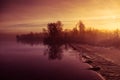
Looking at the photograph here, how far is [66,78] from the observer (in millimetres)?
28391

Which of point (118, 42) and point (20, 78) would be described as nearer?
point (20, 78)

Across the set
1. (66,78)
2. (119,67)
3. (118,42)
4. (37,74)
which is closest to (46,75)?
(37,74)

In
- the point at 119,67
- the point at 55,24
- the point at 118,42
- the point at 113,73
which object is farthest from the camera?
the point at 55,24

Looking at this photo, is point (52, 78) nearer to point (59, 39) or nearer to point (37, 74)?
point (37, 74)

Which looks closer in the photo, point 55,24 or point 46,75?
point 46,75

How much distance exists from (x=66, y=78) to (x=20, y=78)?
621cm

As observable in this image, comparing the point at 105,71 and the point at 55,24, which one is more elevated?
the point at 55,24

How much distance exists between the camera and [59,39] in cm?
14162

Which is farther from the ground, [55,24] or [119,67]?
[55,24]

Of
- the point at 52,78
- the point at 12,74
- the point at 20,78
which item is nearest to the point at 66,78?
the point at 52,78

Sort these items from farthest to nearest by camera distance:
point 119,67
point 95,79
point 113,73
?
point 119,67 < point 113,73 < point 95,79

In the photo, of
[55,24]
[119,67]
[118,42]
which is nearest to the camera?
[119,67]

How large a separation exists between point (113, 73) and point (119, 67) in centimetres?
449

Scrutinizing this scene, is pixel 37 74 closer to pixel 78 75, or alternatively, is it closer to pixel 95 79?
→ pixel 78 75
